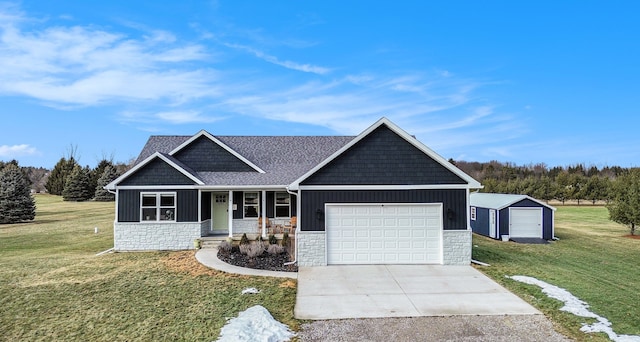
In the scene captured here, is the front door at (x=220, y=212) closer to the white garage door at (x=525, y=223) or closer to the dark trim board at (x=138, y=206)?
the dark trim board at (x=138, y=206)

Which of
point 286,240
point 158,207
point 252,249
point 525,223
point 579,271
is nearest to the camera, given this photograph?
point 579,271

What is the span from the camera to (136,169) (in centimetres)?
1591

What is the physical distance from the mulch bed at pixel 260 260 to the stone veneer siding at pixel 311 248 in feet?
1.61

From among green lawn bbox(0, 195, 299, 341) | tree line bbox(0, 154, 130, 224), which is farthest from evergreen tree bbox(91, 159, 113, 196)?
green lawn bbox(0, 195, 299, 341)

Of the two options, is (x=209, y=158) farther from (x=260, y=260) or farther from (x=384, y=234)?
(x=384, y=234)

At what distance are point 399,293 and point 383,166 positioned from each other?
4.89 metres

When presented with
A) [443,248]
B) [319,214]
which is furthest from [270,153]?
[443,248]

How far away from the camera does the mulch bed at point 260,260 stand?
41.6 ft

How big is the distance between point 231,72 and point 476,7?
42.8ft

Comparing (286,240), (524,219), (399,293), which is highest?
(524,219)

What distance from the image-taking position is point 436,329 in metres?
7.62

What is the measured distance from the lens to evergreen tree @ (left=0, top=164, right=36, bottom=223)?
1115 inches

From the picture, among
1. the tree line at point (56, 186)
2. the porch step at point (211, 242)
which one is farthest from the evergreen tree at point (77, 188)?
the porch step at point (211, 242)

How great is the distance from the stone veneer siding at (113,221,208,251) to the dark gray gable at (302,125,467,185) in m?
6.82
